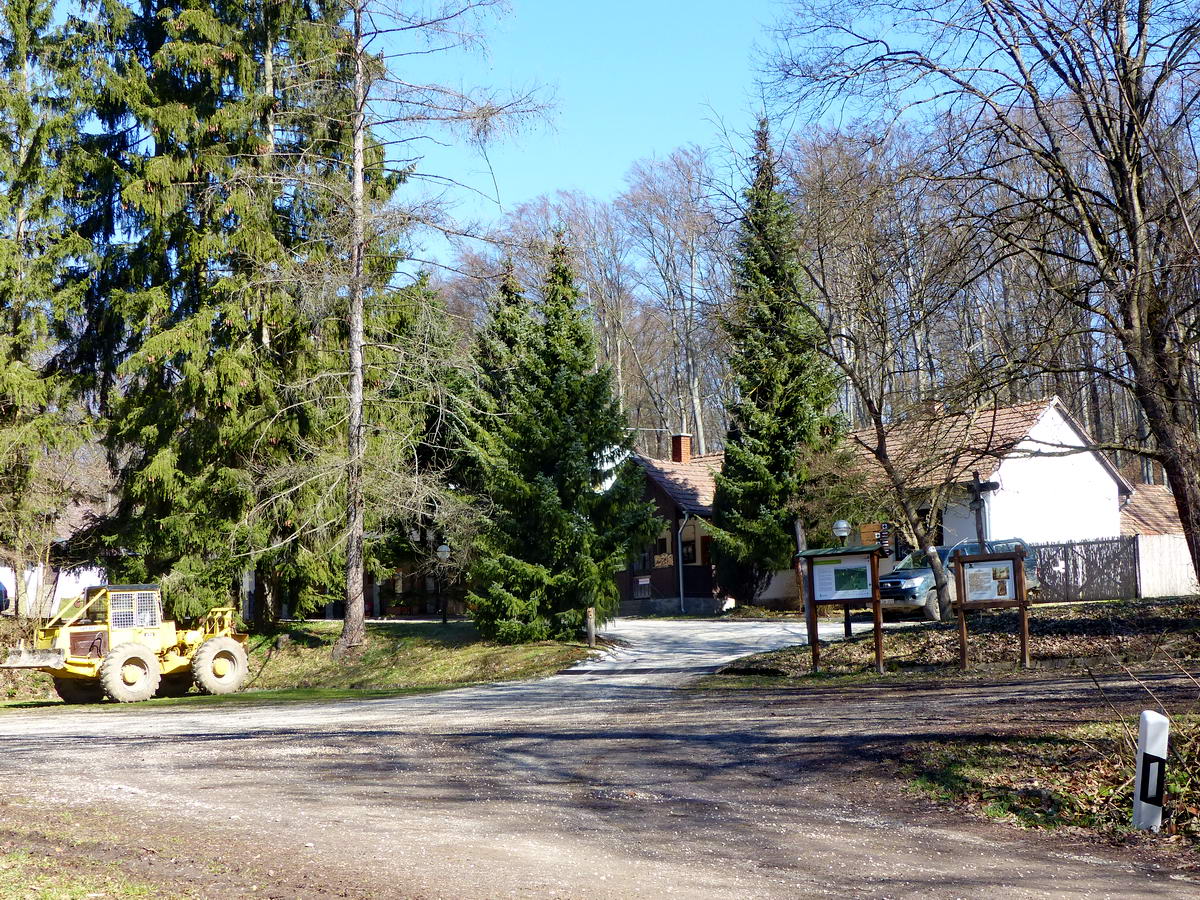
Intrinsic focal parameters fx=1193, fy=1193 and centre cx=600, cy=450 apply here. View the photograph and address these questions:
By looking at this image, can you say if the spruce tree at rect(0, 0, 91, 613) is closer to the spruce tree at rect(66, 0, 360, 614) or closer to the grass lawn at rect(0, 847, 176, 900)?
the spruce tree at rect(66, 0, 360, 614)

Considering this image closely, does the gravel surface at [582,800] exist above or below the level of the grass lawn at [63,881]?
below

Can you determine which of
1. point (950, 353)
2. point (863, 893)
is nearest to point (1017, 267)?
point (950, 353)

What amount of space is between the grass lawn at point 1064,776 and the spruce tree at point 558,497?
16405 millimetres

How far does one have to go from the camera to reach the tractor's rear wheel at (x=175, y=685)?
24.9 meters

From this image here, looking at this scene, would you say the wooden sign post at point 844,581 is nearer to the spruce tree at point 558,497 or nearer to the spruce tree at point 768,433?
the spruce tree at point 558,497

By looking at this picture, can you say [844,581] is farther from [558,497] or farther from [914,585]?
[558,497]

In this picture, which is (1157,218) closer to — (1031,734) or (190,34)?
(1031,734)

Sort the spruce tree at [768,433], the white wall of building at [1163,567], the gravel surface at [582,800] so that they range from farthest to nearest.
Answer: the spruce tree at [768,433]
the white wall of building at [1163,567]
the gravel surface at [582,800]

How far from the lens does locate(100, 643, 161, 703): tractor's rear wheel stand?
22406mm

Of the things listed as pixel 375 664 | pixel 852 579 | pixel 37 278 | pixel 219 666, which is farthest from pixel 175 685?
pixel 852 579

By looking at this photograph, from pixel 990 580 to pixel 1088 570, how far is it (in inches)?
497

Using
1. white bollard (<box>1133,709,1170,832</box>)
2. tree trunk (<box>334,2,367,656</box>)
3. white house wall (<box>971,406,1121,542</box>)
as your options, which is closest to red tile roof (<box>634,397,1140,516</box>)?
white house wall (<box>971,406,1121,542</box>)

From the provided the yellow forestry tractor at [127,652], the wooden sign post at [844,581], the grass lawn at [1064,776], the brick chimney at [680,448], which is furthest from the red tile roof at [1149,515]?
the grass lawn at [1064,776]

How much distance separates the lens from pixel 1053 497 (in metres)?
36.1
